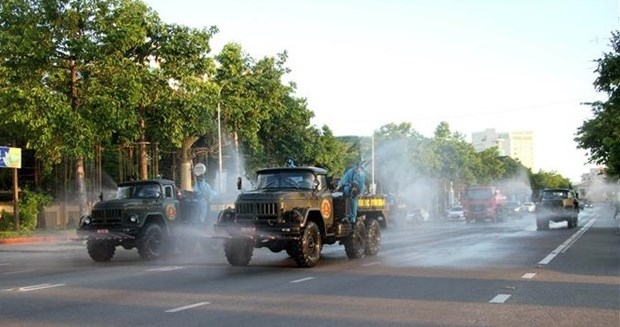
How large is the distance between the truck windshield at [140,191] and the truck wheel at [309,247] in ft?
19.2

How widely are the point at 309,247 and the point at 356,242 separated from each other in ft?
10.1

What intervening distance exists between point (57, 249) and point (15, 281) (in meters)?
12.5

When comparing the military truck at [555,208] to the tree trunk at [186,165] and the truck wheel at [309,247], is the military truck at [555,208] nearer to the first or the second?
the tree trunk at [186,165]

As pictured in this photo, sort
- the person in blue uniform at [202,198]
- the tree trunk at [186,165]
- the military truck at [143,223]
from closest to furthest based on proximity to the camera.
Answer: the military truck at [143,223] → the person in blue uniform at [202,198] → the tree trunk at [186,165]

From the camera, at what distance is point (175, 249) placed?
71.0 feet

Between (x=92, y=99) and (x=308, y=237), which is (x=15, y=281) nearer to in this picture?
(x=308, y=237)

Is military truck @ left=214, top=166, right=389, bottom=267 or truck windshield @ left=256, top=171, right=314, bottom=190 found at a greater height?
truck windshield @ left=256, top=171, right=314, bottom=190

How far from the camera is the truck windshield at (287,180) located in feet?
57.6

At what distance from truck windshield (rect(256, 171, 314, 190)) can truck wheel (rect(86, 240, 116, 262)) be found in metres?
4.91

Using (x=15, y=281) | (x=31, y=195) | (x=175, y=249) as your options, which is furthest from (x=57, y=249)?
(x=31, y=195)

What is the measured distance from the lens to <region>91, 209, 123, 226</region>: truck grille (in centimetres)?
1956

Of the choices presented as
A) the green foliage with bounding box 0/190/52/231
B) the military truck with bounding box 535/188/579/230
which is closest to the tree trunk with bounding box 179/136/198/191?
the green foliage with bounding box 0/190/52/231

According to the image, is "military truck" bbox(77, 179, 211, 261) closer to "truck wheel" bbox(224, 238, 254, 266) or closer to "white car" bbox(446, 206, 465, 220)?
"truck wheel" bbox(224, 238, 254, 266)

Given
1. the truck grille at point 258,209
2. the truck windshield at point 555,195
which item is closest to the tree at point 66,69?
the truck grille at point 258,209
